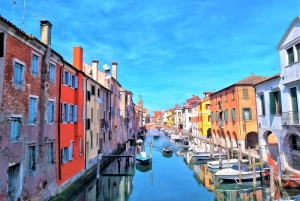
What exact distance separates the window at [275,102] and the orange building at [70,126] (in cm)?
1563

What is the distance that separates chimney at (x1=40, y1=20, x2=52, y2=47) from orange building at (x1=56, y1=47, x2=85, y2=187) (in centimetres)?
207

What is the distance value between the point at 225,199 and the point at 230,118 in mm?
16953

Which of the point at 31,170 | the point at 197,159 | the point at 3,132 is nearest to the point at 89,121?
the point at 31,170

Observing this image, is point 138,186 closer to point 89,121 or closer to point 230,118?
point 89,121

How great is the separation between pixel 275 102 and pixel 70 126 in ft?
52.4

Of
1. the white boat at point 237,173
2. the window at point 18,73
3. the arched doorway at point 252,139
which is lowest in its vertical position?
the white boat at point 237,173

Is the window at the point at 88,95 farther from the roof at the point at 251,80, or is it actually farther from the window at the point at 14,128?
the roof at the point at 251,80

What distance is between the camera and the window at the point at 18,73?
35.5 ft

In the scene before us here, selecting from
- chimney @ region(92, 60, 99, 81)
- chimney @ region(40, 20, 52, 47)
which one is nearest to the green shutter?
chimney @ region(40, 20, 52, 47)

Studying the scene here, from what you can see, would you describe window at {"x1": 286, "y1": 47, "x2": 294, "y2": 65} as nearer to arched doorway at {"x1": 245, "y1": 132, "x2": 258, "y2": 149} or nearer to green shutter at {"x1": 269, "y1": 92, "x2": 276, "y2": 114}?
green shutter at {"x1": 269, "y1": 92, "x2": 276, "y2": 114}

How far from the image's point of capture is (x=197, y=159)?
3378cm

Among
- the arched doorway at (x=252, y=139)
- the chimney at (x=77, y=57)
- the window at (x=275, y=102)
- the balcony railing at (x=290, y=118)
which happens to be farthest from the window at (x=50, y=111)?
the arched doorway at (x=252, y=139)

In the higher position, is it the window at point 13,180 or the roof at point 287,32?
the roof at point 287,32

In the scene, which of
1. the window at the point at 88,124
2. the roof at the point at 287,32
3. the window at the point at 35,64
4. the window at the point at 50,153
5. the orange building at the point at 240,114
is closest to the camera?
the window at the point at 35,64
